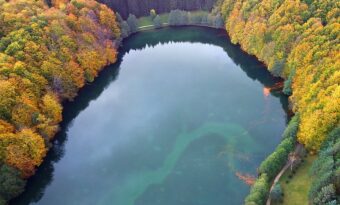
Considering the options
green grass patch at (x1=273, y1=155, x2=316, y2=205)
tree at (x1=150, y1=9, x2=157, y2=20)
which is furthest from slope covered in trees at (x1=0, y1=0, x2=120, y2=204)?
green grass patch at (x1=273, y1=155, x2=316, y2=205)

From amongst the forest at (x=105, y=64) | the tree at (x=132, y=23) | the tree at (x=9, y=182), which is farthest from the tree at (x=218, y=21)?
the tree at (x=9, y=182)

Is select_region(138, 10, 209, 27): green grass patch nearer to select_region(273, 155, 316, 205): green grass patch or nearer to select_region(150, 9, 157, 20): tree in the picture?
select_region(150, 9, 157, 20): tree

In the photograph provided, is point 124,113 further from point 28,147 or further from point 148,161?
point 28,147

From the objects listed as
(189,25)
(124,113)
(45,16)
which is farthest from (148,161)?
(189,25)

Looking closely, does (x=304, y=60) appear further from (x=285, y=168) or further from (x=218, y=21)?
(x=218, y=21)

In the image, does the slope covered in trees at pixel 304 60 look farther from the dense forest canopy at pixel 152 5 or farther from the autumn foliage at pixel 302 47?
the dense forest canopy at pixel 152 5
